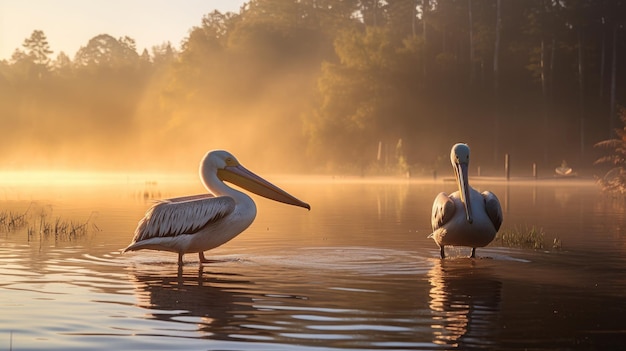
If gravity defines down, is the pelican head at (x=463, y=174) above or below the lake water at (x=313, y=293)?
above

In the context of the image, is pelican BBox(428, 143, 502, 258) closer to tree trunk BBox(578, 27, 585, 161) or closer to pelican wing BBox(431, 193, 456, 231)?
pelican wing BBox(431, 193, 456, 231)

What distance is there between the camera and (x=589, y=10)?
6353 centimetres

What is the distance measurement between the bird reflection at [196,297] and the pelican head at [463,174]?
3385 millimetres

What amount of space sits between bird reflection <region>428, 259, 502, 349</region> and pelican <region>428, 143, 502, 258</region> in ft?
1.08

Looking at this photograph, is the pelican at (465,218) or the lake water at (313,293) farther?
the pelican at (465,218)

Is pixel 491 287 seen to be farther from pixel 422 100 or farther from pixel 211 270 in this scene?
pixel 422 100

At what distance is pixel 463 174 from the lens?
13742 mm

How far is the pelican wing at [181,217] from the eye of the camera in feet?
41.6

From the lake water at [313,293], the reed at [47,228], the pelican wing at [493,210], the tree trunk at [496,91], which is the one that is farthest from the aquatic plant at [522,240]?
the tree trunk at [496,91]

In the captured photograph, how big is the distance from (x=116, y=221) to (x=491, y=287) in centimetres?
1178

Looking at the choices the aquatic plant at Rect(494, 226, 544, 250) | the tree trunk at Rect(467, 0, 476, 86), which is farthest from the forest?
the aquatic plant at Rect(494, 226, 544, 250)

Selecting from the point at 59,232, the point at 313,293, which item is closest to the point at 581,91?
the point at 59,232

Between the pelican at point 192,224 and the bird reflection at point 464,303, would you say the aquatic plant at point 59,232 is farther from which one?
the bird reflection at point 464,303

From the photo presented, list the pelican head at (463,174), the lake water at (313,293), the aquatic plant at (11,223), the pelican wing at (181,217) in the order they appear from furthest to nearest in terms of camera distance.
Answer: the aquatic plant at (11,223)
the pelican head at (463,174)
the pelican wing at (181,217)
the lake water at (313,293)
